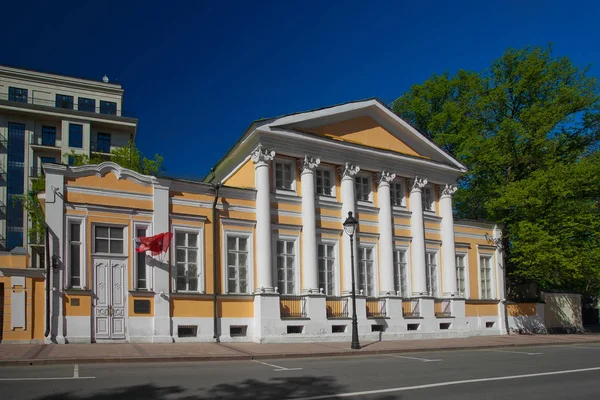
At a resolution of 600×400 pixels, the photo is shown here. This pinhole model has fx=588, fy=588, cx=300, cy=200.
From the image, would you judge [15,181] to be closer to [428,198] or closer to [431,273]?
[428,198]

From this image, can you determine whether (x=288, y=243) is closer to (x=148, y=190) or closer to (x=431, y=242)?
(x=148, y=190)

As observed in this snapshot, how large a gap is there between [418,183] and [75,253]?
52.4 feet

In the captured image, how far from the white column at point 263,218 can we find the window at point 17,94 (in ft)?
134

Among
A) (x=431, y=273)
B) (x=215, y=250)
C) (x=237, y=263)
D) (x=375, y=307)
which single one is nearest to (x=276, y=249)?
(x=237, y=263)

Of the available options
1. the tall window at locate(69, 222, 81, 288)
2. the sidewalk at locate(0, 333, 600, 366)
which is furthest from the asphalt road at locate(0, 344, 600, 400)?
the tall window at locate(69, 222, 81, 288)

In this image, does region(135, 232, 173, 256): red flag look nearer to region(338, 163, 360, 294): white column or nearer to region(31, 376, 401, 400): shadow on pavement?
region(338, 163, 360, 294): white column

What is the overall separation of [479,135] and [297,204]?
15.0 m

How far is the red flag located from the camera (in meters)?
20.4

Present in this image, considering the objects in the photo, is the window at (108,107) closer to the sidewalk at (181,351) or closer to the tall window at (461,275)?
the tall window at (461,275)

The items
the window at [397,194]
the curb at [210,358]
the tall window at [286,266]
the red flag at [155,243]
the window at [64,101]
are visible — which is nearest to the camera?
the curb at [210,358]

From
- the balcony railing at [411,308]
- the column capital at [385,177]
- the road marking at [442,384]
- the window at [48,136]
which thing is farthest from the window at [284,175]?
the window at [48,136]

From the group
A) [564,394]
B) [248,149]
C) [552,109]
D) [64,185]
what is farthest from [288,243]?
[552,109]

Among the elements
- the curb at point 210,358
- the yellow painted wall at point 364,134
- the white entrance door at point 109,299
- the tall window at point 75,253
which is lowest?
the curb at point 210,358

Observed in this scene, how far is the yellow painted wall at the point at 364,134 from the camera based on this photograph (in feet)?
84.5
